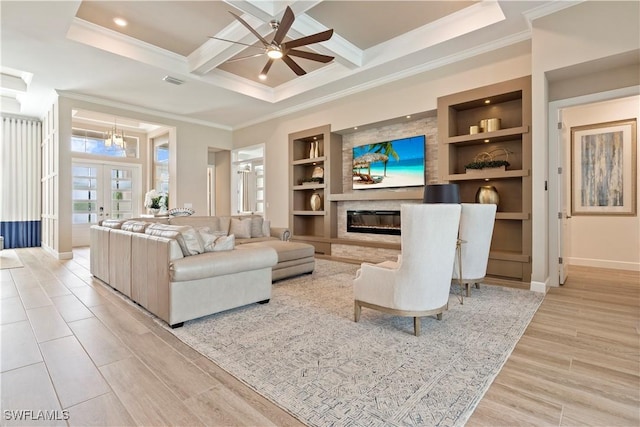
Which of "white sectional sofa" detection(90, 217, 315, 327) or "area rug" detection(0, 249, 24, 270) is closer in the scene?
"white sectional sofa" detection(90, 217, 315, 327)

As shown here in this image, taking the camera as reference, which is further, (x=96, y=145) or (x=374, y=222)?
(x=96, y=145)

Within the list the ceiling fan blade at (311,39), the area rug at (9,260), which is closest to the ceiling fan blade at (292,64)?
the ceiling fan blade at (311,39)

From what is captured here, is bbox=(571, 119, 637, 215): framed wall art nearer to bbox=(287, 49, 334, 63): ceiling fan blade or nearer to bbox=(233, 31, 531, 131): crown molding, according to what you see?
bbox=(233, 31, 531, 131): crown molding

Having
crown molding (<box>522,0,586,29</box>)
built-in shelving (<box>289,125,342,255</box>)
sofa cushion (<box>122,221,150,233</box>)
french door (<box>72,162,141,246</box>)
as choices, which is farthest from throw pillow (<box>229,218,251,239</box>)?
Answer: french door (<box>72,162,141,246</box>)

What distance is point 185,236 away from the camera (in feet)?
9.28

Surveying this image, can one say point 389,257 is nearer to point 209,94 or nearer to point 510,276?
point 510,276

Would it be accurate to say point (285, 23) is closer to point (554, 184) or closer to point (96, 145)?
point (554, 184)

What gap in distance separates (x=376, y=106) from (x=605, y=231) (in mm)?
4457

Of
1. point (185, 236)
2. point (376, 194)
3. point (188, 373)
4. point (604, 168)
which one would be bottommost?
point (188, 373)

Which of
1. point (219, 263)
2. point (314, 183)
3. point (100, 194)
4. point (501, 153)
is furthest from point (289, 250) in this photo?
point (100, 194)

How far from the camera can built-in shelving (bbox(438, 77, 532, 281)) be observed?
402 centimetres

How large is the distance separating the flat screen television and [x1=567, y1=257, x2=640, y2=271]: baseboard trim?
319 centimetres

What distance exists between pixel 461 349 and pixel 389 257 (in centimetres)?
326

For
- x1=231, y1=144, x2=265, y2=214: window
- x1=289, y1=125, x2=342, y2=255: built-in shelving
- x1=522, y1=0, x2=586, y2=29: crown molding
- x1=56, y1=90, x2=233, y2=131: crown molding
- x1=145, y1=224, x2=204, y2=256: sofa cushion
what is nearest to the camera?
x1=145, y1=224, x2=204, y2=256: sofa cushion
